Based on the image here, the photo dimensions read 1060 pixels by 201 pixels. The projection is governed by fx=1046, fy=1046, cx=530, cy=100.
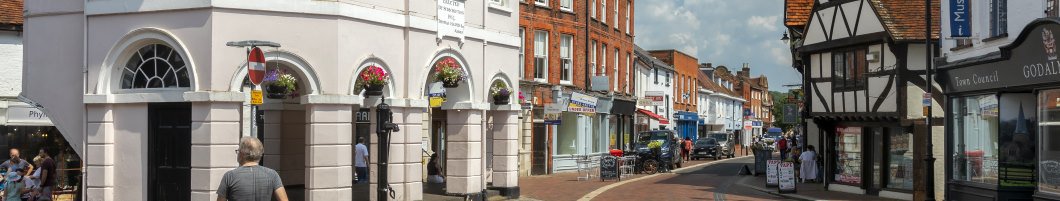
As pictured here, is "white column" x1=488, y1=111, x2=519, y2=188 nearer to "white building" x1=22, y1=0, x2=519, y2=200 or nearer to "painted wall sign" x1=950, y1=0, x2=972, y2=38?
"white building" x1=22, y1=0, x2=519, y2=200

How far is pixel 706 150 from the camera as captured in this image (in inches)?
2159

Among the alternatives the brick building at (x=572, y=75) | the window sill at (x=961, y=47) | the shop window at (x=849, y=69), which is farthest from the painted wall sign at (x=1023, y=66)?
the brick building at (x=572, y=75)

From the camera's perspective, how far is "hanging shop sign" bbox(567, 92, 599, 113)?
34625mm

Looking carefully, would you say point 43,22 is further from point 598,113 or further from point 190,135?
point 598,113

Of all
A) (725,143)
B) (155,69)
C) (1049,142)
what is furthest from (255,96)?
(725,143)

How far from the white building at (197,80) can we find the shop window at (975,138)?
9636 mm

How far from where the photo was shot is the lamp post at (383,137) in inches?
619

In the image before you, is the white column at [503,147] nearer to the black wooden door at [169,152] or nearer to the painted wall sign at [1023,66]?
the black wooden door at [169,152]

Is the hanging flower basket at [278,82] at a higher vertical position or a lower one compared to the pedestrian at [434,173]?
higher

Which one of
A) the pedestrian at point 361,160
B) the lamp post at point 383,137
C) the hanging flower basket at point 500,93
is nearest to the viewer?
the lamp post at point 383,137

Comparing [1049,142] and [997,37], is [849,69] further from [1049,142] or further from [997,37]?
[1049,142]

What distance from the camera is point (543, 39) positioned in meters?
34.2

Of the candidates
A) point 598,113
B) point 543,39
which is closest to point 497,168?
point 543,39

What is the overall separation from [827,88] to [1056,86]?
482 inches
